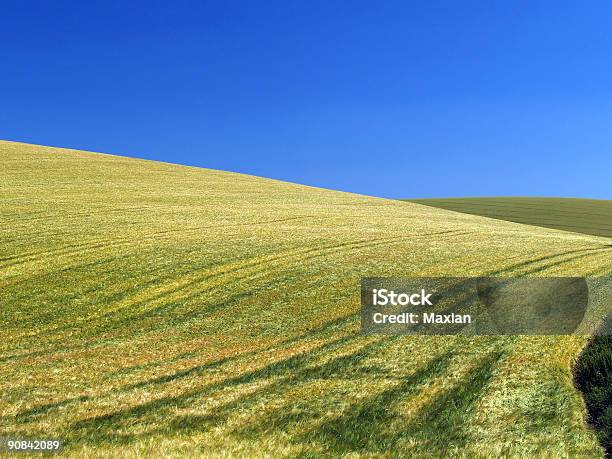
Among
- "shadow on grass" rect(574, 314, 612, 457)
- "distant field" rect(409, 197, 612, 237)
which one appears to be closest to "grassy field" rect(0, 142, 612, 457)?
"shadow on grass" rect(574, 314, 612, 457)

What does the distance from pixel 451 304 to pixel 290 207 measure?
76.5 feet

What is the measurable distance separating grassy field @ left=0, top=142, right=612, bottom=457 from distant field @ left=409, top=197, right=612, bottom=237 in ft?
105

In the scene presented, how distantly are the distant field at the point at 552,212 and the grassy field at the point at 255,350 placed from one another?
31884 millimetres

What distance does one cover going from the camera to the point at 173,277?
60.6 ft

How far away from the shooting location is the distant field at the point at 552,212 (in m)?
59.6

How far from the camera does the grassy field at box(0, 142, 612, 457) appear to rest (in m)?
8.18

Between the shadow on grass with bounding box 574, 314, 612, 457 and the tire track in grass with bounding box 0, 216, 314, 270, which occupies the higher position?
the tire track in grass with bounding box 0, 216, 314, 270

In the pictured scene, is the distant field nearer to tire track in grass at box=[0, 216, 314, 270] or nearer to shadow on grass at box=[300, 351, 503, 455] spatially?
tire track in grass at box=[0, 216, 314, 270]

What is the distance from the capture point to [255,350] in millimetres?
12484

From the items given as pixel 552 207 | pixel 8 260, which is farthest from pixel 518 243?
pixel 552 207

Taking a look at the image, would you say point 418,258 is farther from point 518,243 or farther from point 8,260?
point 8,260

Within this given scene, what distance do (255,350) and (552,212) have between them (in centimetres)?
6904

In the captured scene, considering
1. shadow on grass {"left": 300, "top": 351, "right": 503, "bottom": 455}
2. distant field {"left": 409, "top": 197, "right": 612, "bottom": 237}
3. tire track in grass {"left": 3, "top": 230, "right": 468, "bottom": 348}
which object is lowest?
shadow on grass {"left": 300, "top": 351, "right": 503, "bottom": 455}

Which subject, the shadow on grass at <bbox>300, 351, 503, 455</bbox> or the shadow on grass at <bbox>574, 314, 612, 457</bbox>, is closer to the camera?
the shadow on grass at <bbox>300, 351, 503, 455</bbox>
